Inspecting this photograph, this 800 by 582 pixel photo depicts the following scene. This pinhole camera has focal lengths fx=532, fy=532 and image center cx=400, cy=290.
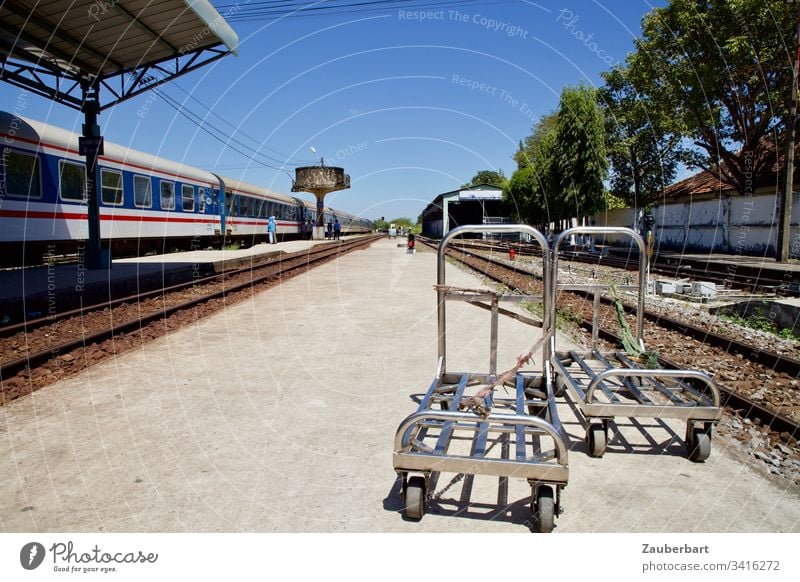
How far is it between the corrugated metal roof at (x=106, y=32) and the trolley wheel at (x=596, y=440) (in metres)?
10.3

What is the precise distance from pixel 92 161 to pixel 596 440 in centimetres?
1424

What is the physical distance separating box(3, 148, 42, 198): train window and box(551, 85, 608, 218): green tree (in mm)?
25382

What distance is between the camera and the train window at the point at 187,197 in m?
22.6

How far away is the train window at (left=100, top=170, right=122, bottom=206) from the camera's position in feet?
55.5

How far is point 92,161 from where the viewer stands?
13.6 meters

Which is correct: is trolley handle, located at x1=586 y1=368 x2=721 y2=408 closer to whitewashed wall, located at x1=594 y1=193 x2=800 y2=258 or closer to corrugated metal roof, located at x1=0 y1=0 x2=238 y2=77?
corrugated metal roof, located at x1=0 y1=0 x2=238 y2=77

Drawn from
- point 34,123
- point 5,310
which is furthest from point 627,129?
point 5,310

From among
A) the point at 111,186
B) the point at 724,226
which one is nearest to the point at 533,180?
the point at 724,226

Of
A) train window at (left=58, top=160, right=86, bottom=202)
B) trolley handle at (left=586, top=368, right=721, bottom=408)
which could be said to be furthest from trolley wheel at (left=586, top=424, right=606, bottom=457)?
train window at (left=58, top=160, right=86, bottom=202)

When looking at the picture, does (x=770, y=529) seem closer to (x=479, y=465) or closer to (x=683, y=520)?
(x=683, y=520)

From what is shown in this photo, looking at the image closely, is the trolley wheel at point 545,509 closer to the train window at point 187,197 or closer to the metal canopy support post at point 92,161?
the metal canopy support post at point 92,161

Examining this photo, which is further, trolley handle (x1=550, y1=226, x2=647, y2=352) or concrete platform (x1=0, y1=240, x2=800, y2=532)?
trolley handle (x1=550, y1=226, x2=647, y2=352)

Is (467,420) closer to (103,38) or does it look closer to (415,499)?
(415,499)

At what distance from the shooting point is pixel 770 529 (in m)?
2.67
